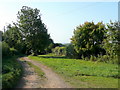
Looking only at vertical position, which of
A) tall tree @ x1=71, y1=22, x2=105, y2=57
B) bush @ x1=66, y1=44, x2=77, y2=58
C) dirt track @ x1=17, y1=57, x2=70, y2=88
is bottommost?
dirt track @ x1=17, y1=57, x2=70, y2=88

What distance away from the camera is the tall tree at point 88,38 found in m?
35.3

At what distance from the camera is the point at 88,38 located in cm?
3712

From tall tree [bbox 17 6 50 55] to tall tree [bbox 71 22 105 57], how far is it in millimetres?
8062

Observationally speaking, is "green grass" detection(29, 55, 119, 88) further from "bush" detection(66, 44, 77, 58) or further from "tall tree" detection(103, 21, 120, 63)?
"bush" detection(66, 44, 77, 58)

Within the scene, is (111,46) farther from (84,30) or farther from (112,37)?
(84,30)

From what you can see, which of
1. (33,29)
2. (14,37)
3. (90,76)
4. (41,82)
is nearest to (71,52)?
(33,29)

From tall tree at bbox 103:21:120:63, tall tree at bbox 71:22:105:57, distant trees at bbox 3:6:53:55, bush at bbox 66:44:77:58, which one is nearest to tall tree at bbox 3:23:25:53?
distant trees at bbox 3:6:53:55

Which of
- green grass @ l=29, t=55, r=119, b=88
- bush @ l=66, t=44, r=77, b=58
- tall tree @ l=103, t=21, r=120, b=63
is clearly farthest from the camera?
bush @ l=66, t=44, r=77, b=58

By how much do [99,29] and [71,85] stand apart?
991 inches

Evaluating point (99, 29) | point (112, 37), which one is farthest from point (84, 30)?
point (112, 37)

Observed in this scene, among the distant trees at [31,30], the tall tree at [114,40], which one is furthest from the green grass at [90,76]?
the distant trees at [31,30]

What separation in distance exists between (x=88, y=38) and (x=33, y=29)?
1397 cm

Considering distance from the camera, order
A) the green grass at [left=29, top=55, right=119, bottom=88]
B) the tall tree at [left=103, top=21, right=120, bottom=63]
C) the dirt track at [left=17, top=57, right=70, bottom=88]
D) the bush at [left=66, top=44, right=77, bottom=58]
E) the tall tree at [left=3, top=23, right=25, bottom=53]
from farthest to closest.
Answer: the tall tree at [left=3, top=23, right=25, bottom=53]
the bush at [left=66, top=44, right=77, bottom=58]
the tall tree at [left=103, top=21, right=120, bottom=63]
the green grass at [left=29, top=55, right=119, bottom=88]
the dirt track at [left=17, top=57, right=70, bottom=88]

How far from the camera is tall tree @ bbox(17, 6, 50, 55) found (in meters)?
43.2
